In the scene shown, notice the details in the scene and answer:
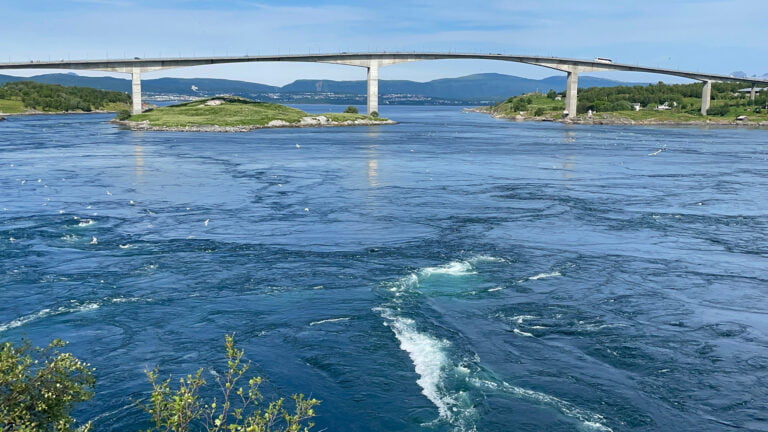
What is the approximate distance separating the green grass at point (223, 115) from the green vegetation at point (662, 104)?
62703 mm

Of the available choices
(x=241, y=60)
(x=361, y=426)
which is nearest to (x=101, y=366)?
(x=361, y=426)

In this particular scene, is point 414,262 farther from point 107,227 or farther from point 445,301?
point 107,227

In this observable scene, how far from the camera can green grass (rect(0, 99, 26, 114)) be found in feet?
527

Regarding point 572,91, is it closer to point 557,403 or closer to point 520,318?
point 520,318

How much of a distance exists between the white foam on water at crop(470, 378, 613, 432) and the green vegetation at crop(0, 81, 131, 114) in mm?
171179

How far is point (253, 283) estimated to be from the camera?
24266 millimetres

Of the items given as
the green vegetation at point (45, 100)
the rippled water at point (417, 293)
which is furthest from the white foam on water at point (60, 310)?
the green vegetation at point (45, 100)

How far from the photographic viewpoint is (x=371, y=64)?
14612 cm

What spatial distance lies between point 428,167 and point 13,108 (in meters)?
141

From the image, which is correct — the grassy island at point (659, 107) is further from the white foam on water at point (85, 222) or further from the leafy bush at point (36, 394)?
the leafy bush at point (36, 394)

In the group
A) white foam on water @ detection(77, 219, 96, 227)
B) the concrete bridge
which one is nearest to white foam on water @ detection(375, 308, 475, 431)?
white foam on water @ detection(77, 219, 96, 227)

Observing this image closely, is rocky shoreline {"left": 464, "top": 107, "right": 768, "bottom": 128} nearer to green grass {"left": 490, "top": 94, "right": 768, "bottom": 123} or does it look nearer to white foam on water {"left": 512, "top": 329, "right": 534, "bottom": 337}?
green grass {"left": 490, "top": 94, "right": 768, "bottom": 123}

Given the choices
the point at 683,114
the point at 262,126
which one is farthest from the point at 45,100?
the point at 683,114

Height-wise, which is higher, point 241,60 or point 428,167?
point 241,60
